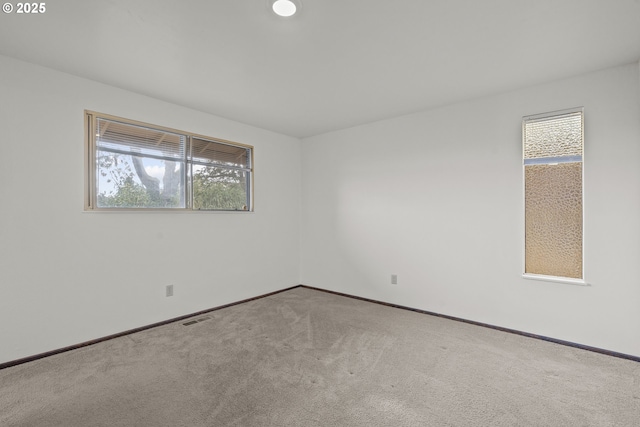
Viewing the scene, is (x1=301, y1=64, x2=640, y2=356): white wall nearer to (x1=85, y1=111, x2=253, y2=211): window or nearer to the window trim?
the window trim

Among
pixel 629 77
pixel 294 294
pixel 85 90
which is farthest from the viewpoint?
pixel 294 294

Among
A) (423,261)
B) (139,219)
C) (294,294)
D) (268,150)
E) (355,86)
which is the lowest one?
(294,294)

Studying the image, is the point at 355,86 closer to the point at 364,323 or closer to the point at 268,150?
the point at 268,150

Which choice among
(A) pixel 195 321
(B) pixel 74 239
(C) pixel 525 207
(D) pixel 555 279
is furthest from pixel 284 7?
(D) pixel 555 279

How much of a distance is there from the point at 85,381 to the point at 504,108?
14.9 feet

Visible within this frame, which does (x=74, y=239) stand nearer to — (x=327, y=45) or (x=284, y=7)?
(x=284, y=7)

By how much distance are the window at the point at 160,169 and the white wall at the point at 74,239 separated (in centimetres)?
12

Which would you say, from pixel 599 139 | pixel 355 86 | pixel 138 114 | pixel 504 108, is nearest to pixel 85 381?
pixel 138 114

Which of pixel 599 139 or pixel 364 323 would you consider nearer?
pixel 599 139

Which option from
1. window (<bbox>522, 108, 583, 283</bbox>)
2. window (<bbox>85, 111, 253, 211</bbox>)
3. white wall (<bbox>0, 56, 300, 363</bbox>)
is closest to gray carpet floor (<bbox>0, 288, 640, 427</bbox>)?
white wall (<bbox>0, 56, 300, 363</bbox>)

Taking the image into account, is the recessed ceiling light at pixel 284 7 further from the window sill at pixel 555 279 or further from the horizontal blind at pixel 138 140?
the window sill at pixel 555 279

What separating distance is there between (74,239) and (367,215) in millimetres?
3394

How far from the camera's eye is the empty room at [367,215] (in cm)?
193

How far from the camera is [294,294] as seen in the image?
4.58 metres
